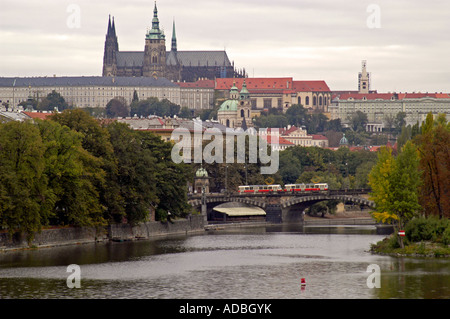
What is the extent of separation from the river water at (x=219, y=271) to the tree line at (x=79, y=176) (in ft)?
8.46

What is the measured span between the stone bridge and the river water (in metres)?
30.2

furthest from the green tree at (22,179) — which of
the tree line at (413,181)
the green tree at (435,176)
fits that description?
the green tree at (435,176)

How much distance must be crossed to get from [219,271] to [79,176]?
17.4m

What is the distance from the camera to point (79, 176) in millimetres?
84750

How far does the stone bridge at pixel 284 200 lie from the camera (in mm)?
125206

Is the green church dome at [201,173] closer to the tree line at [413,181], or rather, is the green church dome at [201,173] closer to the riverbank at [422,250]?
the tree line at [413,181]

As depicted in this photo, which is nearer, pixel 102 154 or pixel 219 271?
pixel 219 271

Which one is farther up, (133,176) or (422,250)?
(133,176)

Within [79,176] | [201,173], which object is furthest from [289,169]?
[79,176]

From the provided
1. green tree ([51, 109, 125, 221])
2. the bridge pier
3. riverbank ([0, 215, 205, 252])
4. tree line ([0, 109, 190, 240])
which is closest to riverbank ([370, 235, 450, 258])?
tree line ([0, 109, 190, 240])

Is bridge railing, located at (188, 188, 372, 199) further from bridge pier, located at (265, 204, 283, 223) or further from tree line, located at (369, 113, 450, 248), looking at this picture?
tree line, located at (369, 113, 450, 248)

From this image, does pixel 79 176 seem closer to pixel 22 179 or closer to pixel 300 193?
pixel 22 179
